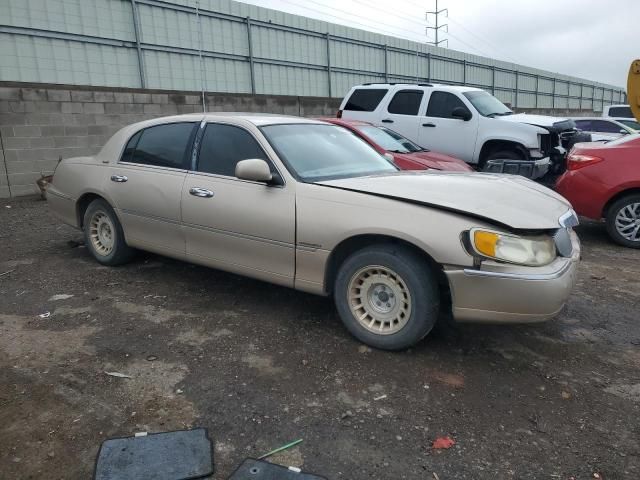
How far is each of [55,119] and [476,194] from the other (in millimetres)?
8462

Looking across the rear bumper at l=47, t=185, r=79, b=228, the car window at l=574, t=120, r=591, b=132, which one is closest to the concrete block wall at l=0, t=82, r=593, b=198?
the rear bumper at l=47, t=185, r=79, b=228

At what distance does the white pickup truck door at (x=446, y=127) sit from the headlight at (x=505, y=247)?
6.61m

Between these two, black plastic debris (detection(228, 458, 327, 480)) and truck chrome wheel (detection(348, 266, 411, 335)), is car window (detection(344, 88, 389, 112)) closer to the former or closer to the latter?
truck chrome wheel (detection(348, 266, 411, 335))

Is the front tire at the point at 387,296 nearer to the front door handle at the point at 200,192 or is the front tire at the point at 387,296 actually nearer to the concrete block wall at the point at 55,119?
the front door handle at the point at 200,192

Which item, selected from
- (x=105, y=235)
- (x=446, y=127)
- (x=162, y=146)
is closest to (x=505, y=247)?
(x=162, y=146)

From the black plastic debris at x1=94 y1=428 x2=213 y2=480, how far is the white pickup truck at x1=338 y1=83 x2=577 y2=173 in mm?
7704

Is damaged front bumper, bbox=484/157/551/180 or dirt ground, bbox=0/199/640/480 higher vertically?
damaged front bumper, bbox=484/157/551/180

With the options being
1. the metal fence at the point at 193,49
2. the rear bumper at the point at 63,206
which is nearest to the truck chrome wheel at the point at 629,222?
the rear bumper at the point at 63,206

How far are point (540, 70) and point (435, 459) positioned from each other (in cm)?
3458

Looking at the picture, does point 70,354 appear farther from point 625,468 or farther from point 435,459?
point 625,468

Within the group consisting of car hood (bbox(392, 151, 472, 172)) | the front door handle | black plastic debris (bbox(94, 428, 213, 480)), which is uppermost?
the front door handle

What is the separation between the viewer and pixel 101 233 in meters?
5.33

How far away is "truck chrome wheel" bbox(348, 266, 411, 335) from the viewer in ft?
11.0

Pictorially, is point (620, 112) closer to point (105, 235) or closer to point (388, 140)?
point (388, 140)
